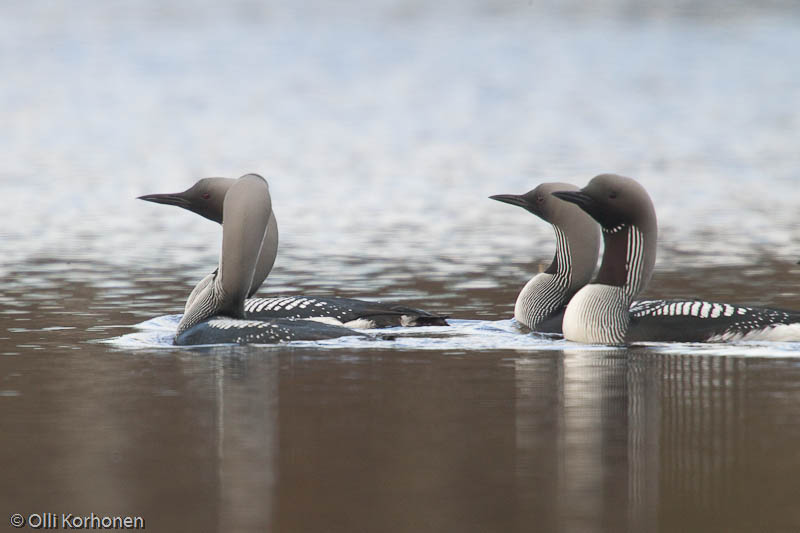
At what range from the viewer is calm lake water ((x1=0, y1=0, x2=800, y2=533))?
18.2 feet

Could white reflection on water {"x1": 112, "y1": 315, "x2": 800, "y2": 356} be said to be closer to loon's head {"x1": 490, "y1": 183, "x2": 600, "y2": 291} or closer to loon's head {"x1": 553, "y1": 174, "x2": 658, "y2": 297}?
loon's head {"x1": 553, "y1": 174, "x2": 658, "y2": 297}

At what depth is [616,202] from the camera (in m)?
9.27

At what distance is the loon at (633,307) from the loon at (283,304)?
2.79ft

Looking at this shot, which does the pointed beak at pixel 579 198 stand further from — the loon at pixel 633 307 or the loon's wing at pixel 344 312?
the loon's wing at pixel 344 312

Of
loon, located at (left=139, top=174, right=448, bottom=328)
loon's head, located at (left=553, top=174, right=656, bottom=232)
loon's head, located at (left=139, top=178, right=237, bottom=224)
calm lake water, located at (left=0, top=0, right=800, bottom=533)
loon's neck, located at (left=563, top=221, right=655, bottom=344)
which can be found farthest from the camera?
loon's head, located at (left=139, top=178, right=237, bottom=224)

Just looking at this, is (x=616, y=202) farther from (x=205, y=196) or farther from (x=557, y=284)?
(x=205, y=196)

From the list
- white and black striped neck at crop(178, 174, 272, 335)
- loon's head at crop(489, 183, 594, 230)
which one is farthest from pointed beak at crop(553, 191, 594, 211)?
white and black striped neck at crop(178, 174, 272, 335)

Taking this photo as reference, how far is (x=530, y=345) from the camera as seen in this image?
28.7ft

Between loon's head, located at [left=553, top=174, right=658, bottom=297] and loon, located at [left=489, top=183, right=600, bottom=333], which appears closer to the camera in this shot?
loon's head, located at [left=553, top=174, right=658, bottom=297]

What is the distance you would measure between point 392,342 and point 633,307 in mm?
1296

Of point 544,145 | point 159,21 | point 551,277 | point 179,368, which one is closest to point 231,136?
point 544,145

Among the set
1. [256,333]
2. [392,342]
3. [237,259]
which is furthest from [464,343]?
[237,259]

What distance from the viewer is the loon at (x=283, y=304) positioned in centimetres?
935

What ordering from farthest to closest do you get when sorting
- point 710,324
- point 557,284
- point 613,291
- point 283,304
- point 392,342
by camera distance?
point 557,284 → point 283,304 → point 613,291 → point 392,342 → point 710,324
